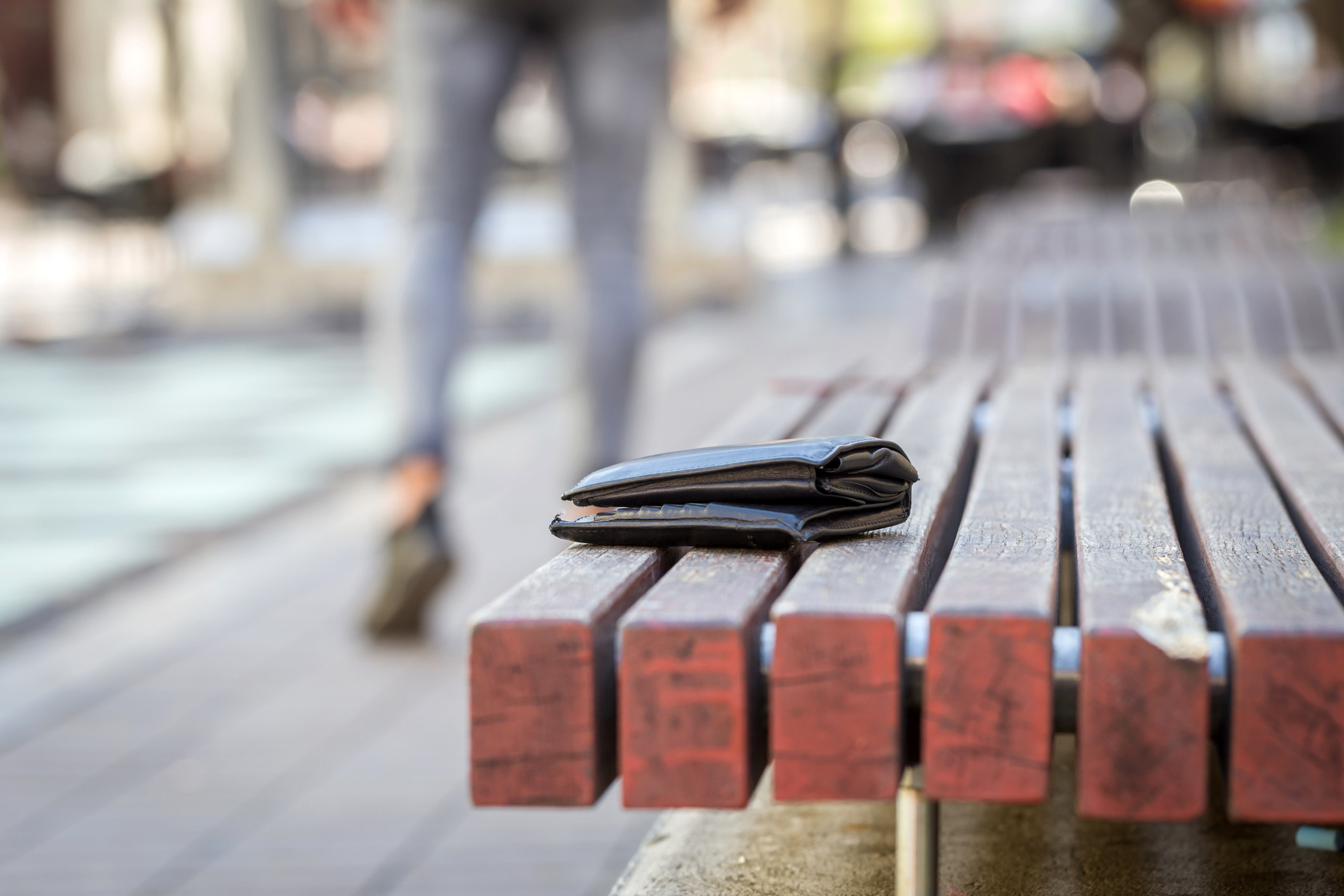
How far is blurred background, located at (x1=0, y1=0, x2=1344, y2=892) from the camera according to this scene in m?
2.98

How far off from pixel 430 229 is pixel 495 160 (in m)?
0.23

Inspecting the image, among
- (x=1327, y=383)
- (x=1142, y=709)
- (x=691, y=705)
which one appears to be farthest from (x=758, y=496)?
(x=1327, y=383)

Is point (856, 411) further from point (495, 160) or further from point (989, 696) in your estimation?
point (495, 160)

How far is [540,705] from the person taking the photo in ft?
3.33

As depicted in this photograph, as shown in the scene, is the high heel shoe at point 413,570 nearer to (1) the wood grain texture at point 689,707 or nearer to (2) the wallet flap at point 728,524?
(2) the wallet flap at point 728,524

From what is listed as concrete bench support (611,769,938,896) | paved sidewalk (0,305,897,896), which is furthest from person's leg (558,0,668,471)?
concrete bench support (611,769,938,896)

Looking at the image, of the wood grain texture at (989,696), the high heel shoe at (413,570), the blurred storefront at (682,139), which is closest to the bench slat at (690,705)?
the wood grain texture at (989,696)

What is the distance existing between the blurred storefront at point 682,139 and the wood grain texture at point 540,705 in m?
6.05

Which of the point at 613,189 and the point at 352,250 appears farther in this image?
the point at 352,250

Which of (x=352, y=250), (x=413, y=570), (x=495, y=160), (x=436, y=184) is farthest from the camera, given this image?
(x=352, y=250)

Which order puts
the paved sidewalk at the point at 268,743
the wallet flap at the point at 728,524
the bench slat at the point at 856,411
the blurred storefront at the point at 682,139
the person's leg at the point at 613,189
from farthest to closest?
the blurred storefront at the point at 682,139, the person's leg at the point at 613,189, the paved sidewalk at the point at 268,743, the bench slat at the point at 856,411, the wallet flap at the point at 728,524

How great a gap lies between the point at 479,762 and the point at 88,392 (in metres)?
6.32

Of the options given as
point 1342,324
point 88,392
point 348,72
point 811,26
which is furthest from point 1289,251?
point 811,26

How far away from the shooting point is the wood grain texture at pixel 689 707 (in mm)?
988
